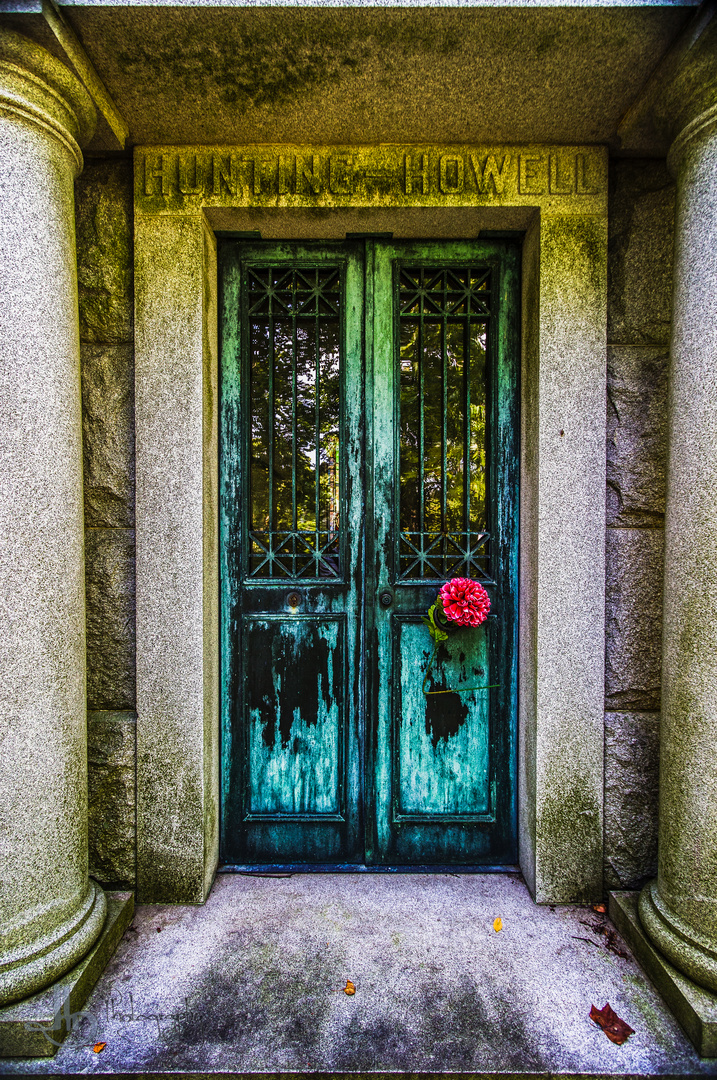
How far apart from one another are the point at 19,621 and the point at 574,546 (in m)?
2.46

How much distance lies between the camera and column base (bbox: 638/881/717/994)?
1.99m

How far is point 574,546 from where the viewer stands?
2.58 m

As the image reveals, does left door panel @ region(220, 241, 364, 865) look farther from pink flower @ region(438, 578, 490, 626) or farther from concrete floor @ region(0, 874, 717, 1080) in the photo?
pink flower @ region(438, 578, 490, 626)

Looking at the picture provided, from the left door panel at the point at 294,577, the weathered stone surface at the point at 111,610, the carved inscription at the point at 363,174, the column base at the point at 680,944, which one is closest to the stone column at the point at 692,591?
the column base at the point at 680,944

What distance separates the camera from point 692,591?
213cm

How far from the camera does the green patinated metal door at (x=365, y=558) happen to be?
2.83 m

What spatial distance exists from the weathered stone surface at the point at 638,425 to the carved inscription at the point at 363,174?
85cm

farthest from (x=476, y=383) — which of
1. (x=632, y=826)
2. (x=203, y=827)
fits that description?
(x=203, y=827)

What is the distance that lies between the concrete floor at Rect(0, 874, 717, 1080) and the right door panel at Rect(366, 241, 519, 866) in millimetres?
367

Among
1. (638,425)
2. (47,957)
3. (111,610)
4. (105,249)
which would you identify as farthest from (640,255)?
(47,957)

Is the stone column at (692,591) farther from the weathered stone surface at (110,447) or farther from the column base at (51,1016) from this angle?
the weathered stone surface at (110,447)

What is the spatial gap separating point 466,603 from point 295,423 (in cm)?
133

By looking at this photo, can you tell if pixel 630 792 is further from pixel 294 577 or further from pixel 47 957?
pixel 47 957

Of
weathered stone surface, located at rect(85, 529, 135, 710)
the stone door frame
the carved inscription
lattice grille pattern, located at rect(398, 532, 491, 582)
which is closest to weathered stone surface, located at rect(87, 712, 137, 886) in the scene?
the stone door frame
